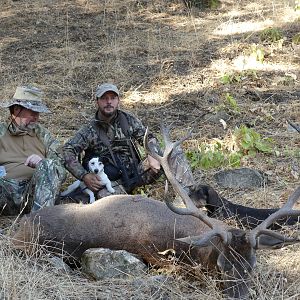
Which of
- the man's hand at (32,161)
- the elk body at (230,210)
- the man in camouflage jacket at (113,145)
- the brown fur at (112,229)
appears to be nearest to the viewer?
the brown fur at (112,229)

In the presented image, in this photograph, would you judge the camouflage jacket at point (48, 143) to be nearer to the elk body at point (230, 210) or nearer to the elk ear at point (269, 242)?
the elk body at point (230, 210)

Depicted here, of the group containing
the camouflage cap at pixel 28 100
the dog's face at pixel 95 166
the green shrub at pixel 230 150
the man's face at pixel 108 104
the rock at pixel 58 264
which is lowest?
the green shrub at pixel 230 150

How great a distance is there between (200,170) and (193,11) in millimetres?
8676

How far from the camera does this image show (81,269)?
18.9 feet

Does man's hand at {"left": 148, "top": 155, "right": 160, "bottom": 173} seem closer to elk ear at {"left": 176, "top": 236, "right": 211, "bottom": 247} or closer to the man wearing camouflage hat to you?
the man wearing camouflage hat

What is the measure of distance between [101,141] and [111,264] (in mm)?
2523

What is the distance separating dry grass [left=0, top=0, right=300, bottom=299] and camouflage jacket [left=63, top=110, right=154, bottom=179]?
50 centimetres

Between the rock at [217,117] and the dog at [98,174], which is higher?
the dog at [98,174]

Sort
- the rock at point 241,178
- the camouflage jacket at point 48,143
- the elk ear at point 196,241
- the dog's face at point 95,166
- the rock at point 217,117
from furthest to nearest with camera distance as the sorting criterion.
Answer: the rock at point 217,117
the rock at point 241,178
the dog's face at point 95,166
the camouflage jacket at point 48,143
the elk ear at point 196,241

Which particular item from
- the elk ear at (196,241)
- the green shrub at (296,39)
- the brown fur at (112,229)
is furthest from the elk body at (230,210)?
the green shrub at (296,39)

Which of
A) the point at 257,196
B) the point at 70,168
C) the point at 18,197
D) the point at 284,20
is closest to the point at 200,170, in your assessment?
the point at 257,196

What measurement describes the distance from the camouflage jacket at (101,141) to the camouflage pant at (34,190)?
60cm

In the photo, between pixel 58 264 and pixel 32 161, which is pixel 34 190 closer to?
pixel 32 161

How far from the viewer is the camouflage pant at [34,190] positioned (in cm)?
689
